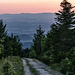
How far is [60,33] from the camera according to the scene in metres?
27.2

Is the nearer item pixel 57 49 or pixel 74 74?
pixel 74 74

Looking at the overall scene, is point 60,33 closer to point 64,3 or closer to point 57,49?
point 57,49

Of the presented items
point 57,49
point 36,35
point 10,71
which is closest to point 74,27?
point 57,49

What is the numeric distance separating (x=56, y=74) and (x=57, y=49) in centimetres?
816

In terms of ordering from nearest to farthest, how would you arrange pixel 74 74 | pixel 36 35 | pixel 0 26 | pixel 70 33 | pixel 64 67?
pixel 74 74 < pixel 64 67 < pixel 70 33 < pixel 0 26 < pixel 36 35

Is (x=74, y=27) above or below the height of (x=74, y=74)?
above

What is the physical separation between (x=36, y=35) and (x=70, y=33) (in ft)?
159

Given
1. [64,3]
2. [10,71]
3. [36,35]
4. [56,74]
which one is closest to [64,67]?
[56,74]

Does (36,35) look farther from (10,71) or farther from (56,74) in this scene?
(10,71)

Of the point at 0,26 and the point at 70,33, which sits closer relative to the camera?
the point at 70,33

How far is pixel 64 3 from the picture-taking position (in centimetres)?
2705

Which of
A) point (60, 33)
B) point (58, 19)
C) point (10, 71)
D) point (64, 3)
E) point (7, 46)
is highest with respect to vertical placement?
point (64, 3)

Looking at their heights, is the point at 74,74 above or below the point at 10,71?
below

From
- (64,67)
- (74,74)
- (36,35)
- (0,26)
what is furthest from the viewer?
(36,35)
